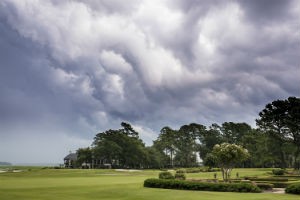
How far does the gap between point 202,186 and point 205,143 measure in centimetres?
12932

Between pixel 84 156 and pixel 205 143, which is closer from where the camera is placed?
pixel 84 156

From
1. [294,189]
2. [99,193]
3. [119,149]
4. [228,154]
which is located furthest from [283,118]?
[119,149]

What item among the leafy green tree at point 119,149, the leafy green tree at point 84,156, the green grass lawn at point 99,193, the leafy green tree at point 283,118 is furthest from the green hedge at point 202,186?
the leafy green tree at point 84,156

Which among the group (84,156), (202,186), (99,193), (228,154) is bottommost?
(99,193)

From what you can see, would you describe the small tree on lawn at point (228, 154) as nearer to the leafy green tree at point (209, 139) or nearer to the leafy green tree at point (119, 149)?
the leafy green tree at point (119, 149)

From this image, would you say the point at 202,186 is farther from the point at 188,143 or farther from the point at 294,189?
the point at 188,143

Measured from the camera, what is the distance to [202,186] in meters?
37.6

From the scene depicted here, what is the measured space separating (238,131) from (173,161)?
110 feet

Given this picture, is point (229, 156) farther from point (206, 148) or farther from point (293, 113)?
point (206, 148)

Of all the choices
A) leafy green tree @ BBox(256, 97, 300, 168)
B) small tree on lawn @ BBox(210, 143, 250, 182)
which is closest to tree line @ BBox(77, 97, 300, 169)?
leafy green tree @ BBox(256, 97, 300, 168)

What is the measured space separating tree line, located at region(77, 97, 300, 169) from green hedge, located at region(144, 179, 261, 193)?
44405mm

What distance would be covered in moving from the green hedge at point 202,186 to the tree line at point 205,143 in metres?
44.4

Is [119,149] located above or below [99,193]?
above

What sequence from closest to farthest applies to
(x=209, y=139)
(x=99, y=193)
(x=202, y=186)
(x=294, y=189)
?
1. (x=99, y=193)
2. (x=294, y=189)
3. (x=202, y=186)
4. (x=209, y=139)
